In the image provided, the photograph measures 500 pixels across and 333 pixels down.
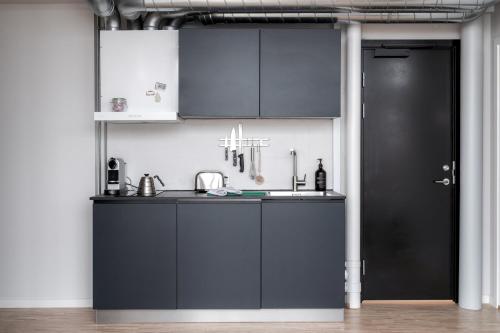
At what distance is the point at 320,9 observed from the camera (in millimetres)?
3260

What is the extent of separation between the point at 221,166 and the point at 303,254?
1.08 metres

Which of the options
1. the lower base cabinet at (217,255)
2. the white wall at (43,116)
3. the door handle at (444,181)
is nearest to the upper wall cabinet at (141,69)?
the white wall at (43,116)

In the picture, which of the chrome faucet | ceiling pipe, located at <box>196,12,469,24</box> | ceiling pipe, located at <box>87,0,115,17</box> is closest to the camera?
ceiling pipe, located at <box>87,0,115,17</box>

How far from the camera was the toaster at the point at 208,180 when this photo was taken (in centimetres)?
370

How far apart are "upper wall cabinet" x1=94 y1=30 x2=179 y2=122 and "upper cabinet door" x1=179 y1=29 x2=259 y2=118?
102mm

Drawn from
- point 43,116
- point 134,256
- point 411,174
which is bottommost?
point 134,256

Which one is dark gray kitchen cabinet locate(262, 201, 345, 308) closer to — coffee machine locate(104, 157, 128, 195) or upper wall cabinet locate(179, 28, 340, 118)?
upper wall cabinet locate(179, 28, 340, 118)

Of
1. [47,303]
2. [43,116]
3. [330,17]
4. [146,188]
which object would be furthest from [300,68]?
[47,303]

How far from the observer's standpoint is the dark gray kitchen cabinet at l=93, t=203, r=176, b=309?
3.22 m

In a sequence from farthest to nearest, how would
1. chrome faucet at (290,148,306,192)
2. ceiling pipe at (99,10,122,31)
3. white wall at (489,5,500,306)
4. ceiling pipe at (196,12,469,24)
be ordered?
chrome faucet at (290,148,306,192), white wall at (489,5,500,306), ceiling pipe at (99,10,122,31), ceiling pipe at (196,12,469,24)

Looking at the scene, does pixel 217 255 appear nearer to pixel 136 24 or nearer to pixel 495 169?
pixel 136 24

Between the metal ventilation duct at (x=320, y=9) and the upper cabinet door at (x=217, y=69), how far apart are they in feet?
0.56

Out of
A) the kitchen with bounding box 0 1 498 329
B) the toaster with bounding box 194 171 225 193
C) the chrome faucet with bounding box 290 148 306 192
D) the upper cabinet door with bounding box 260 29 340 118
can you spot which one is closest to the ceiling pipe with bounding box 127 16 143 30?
the kitchen with bounding box 0 1 498 329

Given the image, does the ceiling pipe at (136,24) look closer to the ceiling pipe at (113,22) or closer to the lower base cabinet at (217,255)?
the ceiling pipe at (113,22)
